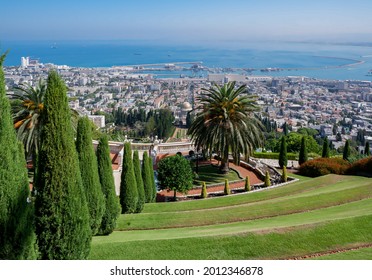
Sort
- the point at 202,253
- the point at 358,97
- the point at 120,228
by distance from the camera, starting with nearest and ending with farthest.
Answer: the point at 202,253 < the point at 120,228 < the point at 358,97

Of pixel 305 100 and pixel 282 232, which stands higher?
pixel 282 232

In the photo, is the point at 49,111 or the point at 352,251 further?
the point at 352,251

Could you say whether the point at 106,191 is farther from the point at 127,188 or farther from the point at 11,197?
the point at 11,197

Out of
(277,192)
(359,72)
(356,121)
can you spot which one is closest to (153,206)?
(277,192)

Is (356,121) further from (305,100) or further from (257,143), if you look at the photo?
(257,143)

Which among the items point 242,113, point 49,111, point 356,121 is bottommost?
point 356,121

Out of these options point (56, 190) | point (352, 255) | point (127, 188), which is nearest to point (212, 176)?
point (127, 188)
